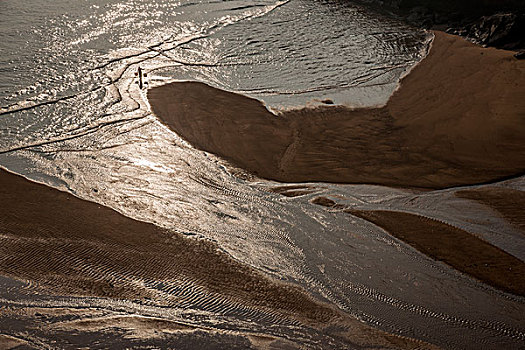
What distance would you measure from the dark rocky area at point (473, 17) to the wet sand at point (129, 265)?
10.4m

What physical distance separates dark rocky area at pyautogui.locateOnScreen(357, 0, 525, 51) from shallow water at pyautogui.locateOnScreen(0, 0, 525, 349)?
1225mm

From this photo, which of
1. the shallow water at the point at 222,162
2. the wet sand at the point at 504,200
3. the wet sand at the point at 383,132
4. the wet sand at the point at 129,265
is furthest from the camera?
the wet sand at the point at 383,132

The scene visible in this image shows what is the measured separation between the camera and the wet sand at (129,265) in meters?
6.18

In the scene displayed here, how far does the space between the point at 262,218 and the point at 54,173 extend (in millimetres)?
3860

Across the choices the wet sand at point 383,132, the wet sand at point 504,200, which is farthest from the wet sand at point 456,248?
the wet sand at point 383,132

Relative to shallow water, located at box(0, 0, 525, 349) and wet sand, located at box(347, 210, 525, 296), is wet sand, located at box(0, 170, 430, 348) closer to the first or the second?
shallow water, located at box(0, 0, 525, 349)

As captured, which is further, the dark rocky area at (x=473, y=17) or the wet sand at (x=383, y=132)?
the dark rocky area at (x=473, y=17)

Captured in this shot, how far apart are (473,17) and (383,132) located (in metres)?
8.85

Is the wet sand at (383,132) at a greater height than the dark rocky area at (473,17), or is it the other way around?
the dark rocky area at (473,17)

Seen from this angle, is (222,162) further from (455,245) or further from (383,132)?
(455,245)

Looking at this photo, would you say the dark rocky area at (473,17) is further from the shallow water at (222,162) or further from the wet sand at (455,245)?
the wet sand at (455,245)

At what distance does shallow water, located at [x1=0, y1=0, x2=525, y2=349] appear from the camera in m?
6.43

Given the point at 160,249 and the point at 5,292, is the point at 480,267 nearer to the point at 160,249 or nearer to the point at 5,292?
the point at 160,249

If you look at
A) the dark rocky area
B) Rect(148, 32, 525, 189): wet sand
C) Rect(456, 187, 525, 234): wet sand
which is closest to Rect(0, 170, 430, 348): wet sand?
Rect(148, 32, 525, 189): wet sand
